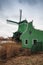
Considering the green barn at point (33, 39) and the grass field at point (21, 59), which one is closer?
the grass field at point (21, 59)

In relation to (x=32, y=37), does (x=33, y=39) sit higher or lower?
lower

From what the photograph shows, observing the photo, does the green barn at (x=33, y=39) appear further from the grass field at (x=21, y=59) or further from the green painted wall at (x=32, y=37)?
the grass field at (x=21, y=59)

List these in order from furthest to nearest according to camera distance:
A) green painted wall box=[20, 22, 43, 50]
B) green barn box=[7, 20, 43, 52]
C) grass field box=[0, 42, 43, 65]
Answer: green painted wall box=[20, 22, 43, 50]
green barn box=[7, 20, 43, 52]
grass field box=[0, 42, 43, 65]

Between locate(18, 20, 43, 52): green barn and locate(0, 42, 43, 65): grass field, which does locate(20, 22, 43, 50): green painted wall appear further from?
locate(0, 42, 43, 65): grass field

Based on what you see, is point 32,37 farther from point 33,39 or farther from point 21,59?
point 21,59

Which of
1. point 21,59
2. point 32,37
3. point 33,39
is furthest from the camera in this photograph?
point 32,37

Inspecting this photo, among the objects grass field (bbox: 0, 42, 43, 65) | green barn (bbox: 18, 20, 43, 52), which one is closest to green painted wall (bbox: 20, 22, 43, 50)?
green barn (bbox: 18, 20, 43, 52)

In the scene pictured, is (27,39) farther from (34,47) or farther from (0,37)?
(0,37)

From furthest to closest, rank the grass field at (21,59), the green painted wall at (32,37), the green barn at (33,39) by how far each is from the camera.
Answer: the green painted wall at (32,37), the green barn at (33,39), the grass field at (21,59)

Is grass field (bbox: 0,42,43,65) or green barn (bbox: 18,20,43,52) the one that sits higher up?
green barn (bbox: 18,20,43,52)

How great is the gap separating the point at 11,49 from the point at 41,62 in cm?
886

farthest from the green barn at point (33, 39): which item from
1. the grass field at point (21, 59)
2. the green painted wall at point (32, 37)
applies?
the grass field at point (21, 59)

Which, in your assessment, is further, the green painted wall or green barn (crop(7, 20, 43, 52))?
the green painted wall

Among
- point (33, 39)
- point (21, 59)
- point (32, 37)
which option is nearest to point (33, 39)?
point (33, 39)
